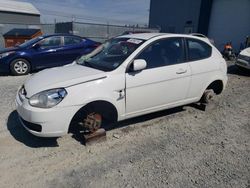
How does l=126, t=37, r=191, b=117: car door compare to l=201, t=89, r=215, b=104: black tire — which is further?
l=201, t=89, r=215, b=104: black tire

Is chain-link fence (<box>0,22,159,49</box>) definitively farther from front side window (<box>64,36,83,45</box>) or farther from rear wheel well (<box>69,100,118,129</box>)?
rear wheel well (<box>69,100,118,129</box>)

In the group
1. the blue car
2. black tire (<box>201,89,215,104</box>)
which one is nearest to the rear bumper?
the blue car

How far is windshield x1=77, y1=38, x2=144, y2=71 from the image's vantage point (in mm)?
3729

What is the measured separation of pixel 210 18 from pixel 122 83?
17125 millimetres

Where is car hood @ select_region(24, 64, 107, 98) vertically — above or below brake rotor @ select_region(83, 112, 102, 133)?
above

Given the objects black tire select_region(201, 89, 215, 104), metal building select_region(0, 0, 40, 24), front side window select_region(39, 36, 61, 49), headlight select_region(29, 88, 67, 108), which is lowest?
metal building select_region(0, 0, 40, 24)

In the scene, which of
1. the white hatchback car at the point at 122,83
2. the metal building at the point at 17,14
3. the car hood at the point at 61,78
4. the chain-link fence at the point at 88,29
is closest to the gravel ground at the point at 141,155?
the white hatchback car at the point at 122,83

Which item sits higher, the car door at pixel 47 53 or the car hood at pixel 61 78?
the car hood at pixel 61 78

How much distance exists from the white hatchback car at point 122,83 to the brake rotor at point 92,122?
52 mm

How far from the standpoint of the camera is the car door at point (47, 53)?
809 centimetres

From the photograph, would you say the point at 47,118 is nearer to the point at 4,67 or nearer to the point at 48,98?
the point at 48,98

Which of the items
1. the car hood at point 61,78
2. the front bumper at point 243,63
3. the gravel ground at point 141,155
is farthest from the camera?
the front bumper at point 243,63

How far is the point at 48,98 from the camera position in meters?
3.10

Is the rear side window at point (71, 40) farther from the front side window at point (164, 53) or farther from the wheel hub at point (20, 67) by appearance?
the front side window at point (164, 53)
